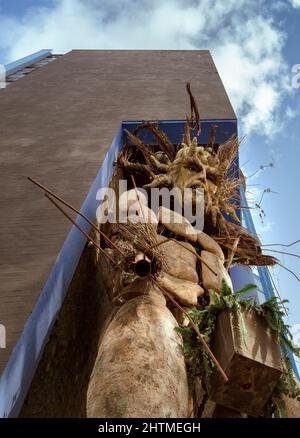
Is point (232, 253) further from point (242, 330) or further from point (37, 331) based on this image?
point (37, 331)

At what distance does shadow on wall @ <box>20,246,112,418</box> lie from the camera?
10.6ft

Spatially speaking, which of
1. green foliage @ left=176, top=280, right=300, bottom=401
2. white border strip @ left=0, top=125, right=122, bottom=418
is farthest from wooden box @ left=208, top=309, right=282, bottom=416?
white border strip @ left=0, top=125, right=122, bottom=418

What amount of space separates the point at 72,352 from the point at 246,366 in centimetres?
175

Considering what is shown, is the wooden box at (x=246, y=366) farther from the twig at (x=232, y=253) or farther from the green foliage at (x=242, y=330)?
the twig at (x=232, y=253)

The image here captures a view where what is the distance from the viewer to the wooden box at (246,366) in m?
2.59

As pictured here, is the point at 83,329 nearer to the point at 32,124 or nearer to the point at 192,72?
the point at 32,124

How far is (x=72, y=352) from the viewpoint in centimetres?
378

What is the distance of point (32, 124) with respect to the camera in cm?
666

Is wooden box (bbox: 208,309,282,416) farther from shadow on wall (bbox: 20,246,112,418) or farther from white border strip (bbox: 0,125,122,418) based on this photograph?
shadow on wall (bbox: 20,246,112,418)

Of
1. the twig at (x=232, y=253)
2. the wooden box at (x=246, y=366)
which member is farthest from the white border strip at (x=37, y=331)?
the twig at (x=232, y=253)

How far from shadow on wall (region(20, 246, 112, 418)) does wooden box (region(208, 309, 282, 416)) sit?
1.26 meters

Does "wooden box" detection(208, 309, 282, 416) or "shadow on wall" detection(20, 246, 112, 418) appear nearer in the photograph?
"wooden box" detection(208, 309, 282, 416)

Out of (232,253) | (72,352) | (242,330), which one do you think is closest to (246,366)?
(242,330)
